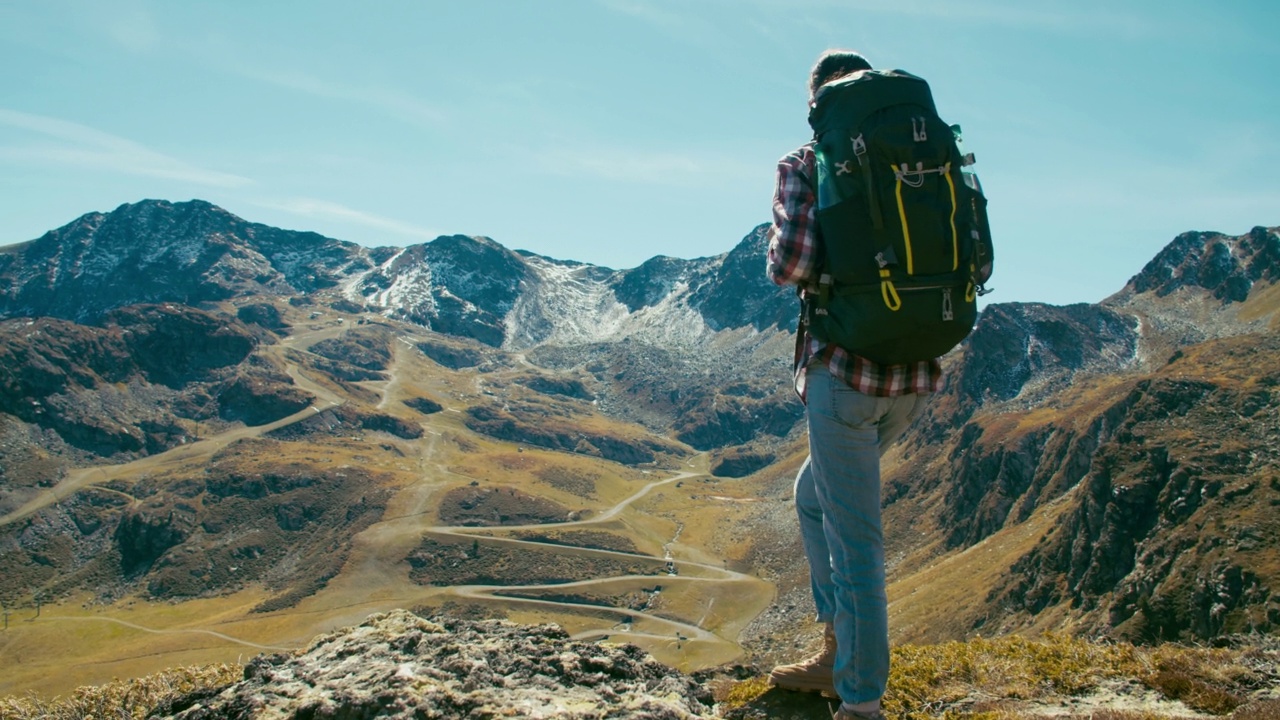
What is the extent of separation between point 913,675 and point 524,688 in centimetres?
494

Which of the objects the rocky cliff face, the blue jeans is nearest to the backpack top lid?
the blue jeans

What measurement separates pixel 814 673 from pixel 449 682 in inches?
150

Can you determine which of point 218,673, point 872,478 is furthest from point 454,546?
point 872,478

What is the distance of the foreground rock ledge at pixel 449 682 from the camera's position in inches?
290

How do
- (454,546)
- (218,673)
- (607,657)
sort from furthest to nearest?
(454,546), (218,673), (607,657)

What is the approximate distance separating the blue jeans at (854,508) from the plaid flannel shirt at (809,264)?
13cm

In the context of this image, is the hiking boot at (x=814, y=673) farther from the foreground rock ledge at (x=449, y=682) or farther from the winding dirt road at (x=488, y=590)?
the winding dirt road at (x=488, y=590)

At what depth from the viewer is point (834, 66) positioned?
7574mm

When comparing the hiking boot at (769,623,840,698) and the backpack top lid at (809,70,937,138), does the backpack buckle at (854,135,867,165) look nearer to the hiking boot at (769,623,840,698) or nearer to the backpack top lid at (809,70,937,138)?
the backpack top lid at (809,70,937,138)

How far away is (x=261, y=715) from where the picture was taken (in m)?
7.38

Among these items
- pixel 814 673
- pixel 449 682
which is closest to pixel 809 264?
pixel 814 673

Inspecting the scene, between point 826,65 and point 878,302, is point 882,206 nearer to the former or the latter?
point 878,302

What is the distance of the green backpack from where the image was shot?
21.1ft

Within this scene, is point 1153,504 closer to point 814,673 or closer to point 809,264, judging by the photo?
point 814,673
